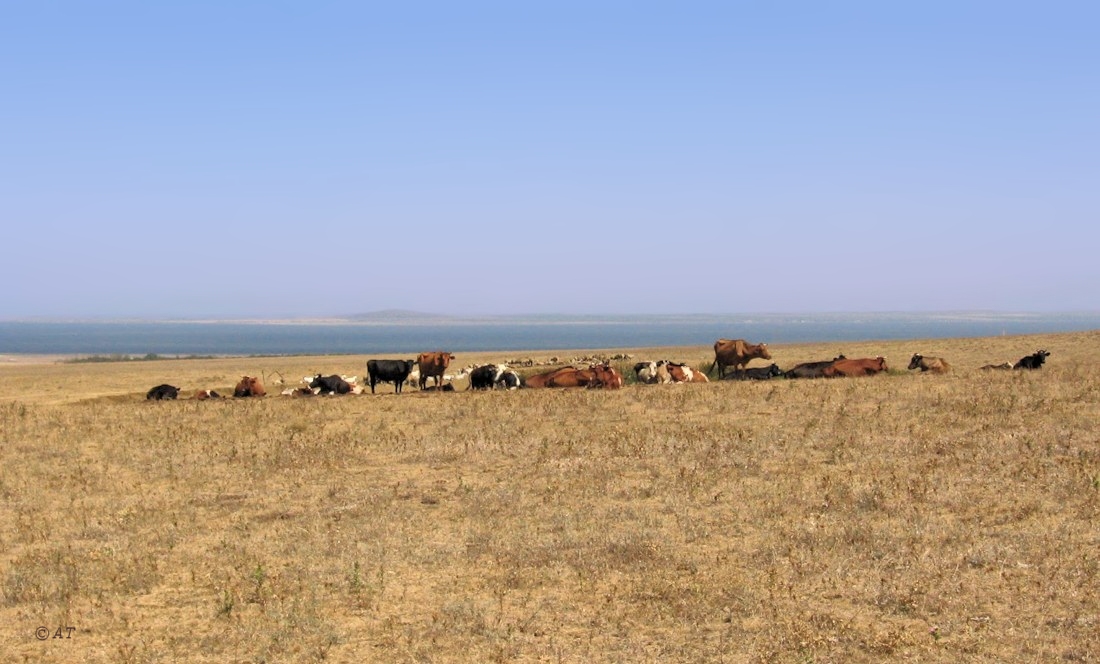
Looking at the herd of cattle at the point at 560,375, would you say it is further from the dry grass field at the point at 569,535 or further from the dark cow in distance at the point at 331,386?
the dry grass field at the point at 569,535

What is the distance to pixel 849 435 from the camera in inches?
621

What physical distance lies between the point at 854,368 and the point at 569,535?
17896mm

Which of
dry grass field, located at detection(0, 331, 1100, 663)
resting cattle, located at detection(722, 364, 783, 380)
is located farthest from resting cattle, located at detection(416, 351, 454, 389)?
dry grass field, located at detection(0, 331, 1100, 663)

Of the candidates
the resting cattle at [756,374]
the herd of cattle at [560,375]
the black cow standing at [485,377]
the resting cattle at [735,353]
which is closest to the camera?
the herd of cattle at [560,375]

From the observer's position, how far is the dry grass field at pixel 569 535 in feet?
25.8

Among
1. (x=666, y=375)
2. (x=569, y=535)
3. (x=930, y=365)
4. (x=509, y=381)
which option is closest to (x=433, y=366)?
(x=509, y=381)

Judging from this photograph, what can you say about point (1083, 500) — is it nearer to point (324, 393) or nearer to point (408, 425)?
point (408, 425)

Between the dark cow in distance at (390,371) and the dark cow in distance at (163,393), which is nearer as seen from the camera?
the dark cow in distance at (163,393)

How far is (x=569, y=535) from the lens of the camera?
10641 millimetres

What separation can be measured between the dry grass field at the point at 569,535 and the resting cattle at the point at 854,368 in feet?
22.2

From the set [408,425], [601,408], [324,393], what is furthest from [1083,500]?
[324,393]

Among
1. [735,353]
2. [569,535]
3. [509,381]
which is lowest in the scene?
[569,535]

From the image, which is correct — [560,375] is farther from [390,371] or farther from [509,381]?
[390,371]

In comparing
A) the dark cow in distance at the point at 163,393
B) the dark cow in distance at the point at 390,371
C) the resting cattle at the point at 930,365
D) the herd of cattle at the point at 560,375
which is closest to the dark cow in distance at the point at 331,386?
the herd of cattle at the point at 560,375
